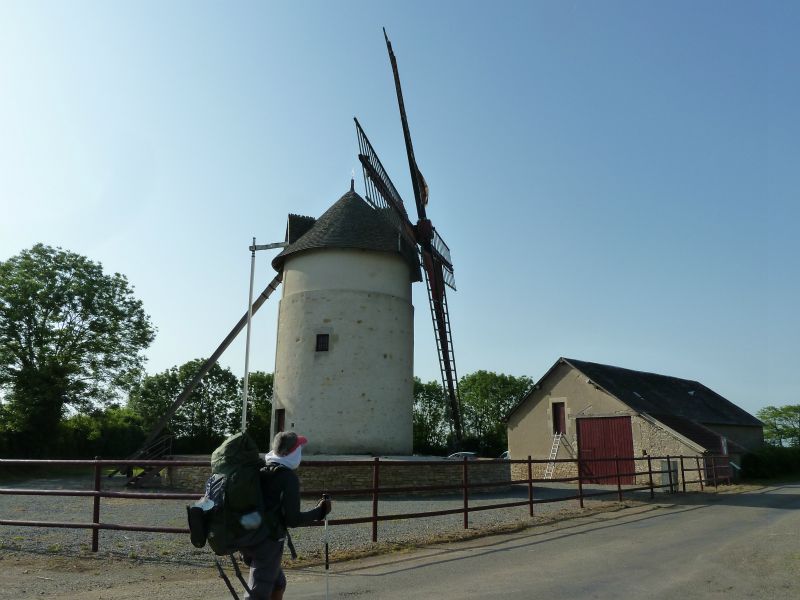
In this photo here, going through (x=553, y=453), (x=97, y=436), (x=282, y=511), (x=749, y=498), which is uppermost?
(x=282, y=511)

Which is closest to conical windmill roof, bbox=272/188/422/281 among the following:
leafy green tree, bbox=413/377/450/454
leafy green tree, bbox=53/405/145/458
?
leafy green tree, bbox=53/405/145/458

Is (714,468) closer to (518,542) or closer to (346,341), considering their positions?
(346,341)

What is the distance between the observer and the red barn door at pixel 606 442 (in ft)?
78.4

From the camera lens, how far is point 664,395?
1150 inches

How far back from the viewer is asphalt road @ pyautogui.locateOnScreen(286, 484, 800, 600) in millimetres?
5746

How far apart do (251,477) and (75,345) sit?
32.0 metres

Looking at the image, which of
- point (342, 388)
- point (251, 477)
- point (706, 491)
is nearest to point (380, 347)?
point (342, 388)

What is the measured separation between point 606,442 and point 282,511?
A: 23.1 m

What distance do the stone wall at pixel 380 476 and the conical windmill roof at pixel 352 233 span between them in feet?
23.6

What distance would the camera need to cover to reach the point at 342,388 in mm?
18484

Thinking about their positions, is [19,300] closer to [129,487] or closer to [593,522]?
[129,487]

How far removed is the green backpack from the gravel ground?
4.11 m

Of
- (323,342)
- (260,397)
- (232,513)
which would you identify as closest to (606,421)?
(323,342)

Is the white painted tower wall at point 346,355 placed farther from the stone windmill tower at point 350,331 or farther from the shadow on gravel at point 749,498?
the shadow on gravel at point 749,498
